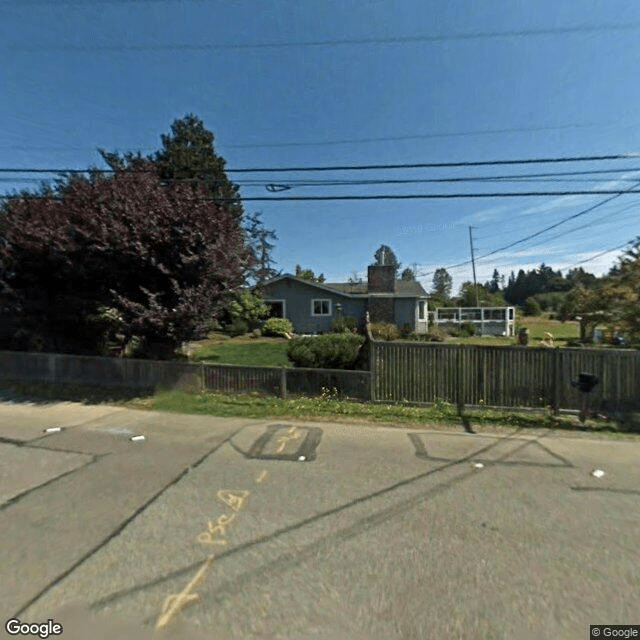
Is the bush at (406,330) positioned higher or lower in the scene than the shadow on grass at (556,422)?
higher

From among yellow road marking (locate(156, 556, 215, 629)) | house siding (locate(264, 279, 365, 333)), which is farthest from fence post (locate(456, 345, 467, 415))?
house siding (locate(264, 279, 365, 333))

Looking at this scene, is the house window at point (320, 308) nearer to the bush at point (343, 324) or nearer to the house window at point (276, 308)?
the bush at point (343, 324)

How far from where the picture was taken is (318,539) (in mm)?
3189

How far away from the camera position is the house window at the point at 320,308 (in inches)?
979

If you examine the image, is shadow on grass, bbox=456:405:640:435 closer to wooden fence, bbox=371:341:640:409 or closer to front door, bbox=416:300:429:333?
wooden fence, bbox=371:341:640:409

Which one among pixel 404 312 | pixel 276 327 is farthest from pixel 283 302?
pixel 404 312

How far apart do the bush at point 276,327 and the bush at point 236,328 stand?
1.23 meters

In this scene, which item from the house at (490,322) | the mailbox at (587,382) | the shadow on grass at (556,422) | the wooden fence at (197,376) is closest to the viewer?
the mailbox at (587,382)

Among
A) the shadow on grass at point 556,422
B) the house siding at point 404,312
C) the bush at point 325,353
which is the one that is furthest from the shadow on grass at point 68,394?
the house siding at point 404,312

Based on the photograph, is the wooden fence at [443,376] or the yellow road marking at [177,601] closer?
the yellow road marking at [177,601]

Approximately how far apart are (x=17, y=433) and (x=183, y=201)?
18.4ft

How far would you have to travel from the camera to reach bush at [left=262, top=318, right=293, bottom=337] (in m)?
22.7

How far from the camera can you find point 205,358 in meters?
14.5

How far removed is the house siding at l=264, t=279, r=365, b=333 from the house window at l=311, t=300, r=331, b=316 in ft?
0.66
